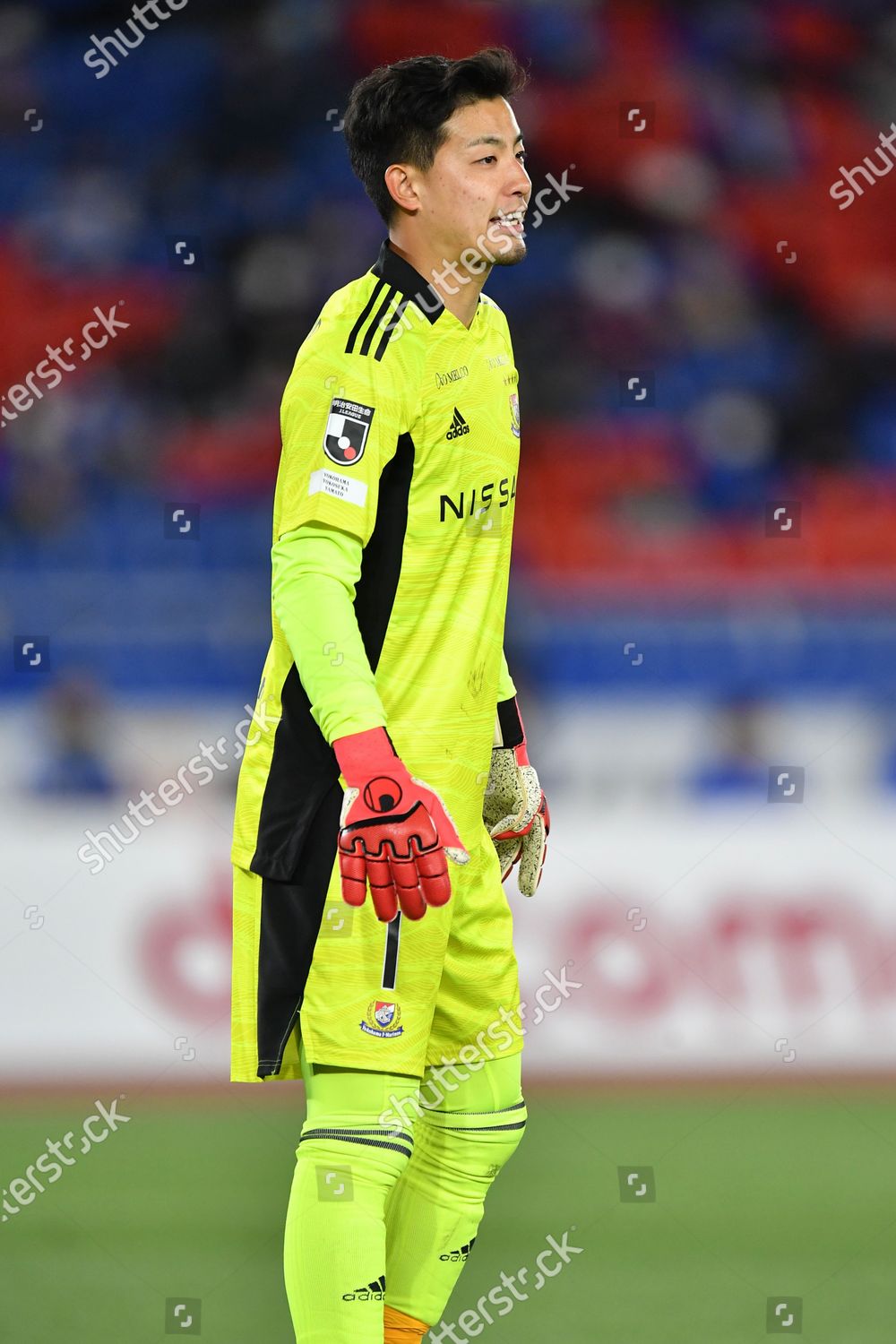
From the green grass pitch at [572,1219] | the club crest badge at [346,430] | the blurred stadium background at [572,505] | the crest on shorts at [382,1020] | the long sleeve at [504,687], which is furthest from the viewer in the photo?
the blurred stadium background at [572,505]

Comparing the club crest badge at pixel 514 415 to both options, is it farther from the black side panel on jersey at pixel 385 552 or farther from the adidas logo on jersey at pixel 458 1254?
the adidas logo on jersey at pixel 458 1254

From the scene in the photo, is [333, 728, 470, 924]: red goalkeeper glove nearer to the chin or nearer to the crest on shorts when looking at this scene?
the crest on shorts

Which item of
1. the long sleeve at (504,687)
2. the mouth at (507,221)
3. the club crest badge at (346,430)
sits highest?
the mouth at (507,221)

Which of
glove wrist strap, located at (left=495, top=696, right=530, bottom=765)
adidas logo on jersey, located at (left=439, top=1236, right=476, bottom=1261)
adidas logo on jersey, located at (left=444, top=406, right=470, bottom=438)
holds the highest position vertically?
adidas logo on jersey, located at (left=444, top=406, right=470, bottom=438)

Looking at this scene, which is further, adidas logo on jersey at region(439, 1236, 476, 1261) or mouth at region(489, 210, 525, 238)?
adidas logo on jersey at region(439, 1236, 476, 1261)

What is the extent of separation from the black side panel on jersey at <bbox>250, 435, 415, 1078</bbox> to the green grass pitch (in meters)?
0.83

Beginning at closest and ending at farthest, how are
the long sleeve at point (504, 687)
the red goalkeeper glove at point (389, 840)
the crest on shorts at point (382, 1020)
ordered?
the red goalkeeper glove at point (389, 840), the crest on shorts at point (382, 1020), the long sleeve at point (504, 687)

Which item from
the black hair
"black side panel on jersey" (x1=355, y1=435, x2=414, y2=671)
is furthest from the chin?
"black side panel on jersey" (x1=355, y1=435, x2=414, y2=671)

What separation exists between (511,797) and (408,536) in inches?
18.4

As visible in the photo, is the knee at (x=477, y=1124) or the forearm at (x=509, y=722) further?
the forearm at (x=509, y=722)

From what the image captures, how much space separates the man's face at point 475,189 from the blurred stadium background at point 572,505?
1.72 m

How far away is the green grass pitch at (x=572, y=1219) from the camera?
248 cm

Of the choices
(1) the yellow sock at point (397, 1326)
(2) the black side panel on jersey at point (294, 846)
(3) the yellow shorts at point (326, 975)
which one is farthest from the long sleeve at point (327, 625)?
(1) the yellow sock at point (397, 1326)

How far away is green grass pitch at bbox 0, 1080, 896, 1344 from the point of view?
2482 mm
